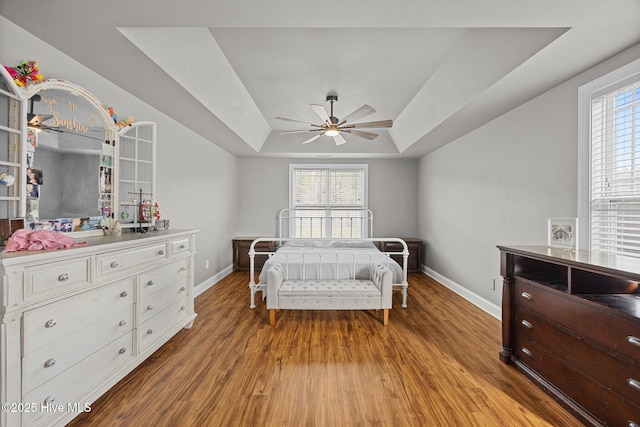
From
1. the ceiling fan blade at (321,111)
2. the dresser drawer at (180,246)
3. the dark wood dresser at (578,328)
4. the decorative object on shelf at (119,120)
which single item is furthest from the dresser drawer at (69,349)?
the dark wood dresser at (578,328)

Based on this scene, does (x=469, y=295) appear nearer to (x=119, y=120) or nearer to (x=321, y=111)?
(x=321, y=111)

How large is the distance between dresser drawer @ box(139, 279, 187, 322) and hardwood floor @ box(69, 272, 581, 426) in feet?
1.31

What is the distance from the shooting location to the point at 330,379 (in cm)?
201

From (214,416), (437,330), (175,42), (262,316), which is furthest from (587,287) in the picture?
(175,42)

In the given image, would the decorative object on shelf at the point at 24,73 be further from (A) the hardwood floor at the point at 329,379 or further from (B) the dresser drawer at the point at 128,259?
(A) the hardwood floor at the point at 329,379

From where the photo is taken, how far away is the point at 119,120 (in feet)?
8.16

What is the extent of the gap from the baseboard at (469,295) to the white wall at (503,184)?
1.4 inches

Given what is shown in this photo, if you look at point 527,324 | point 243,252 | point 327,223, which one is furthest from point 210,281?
point 527,324

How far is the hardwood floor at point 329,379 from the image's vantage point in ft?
5.41

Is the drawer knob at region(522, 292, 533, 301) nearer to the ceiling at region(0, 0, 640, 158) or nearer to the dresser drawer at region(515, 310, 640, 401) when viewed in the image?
the dresser drawer at region(515, 310, 640, 401)

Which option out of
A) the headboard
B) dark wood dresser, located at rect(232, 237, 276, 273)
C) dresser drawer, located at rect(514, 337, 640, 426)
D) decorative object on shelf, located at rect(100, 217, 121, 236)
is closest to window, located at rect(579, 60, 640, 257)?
dresser drawer, located at rect(514, 337, 640, 426)

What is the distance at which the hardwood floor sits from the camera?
165 centimetres

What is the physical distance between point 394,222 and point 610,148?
12.8 feet

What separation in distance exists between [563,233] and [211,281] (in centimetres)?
446
